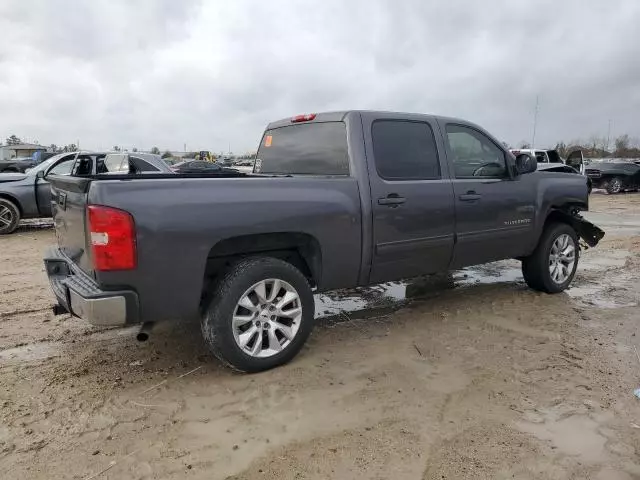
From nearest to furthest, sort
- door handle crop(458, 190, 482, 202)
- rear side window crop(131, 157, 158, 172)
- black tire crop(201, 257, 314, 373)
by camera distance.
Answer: black tire crop(201, 257, 314, 373), door handle crop(458, 190, 482, 202), rear side window crop(131, 157, 158, 172)

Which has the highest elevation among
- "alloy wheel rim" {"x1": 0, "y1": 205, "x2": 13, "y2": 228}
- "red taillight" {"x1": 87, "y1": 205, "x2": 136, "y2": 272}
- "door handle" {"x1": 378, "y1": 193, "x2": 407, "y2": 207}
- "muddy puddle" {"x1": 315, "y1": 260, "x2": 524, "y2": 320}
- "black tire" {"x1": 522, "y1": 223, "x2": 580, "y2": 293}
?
"door handle" {"x1": 378, "y1": 193, "x2": 407, "y2": 207}

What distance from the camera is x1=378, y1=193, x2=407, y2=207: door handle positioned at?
416cm

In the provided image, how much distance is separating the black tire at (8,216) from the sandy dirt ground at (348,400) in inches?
217

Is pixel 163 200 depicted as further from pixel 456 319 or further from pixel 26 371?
pixel 456 319

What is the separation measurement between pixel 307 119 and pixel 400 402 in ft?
8.84

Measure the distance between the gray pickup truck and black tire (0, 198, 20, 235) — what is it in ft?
22.6

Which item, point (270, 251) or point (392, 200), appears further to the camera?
point (392, 200)

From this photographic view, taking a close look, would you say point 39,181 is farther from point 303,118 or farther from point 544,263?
point 544,263

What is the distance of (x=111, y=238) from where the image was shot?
304 centimetres

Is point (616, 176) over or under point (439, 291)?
over

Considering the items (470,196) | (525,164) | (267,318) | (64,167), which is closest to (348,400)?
(267,318)

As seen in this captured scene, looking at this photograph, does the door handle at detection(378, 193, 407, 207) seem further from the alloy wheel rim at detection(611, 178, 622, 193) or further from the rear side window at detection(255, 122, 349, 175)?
the alloy wheel rim at detection(611, 178, 622, 193)

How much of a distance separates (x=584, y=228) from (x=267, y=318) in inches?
175

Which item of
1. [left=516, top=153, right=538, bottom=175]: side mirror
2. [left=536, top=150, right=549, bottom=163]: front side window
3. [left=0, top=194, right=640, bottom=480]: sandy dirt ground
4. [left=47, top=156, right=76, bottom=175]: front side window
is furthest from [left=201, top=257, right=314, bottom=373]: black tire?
[left=536, top=150, right=549, bottom=163]: front side window
